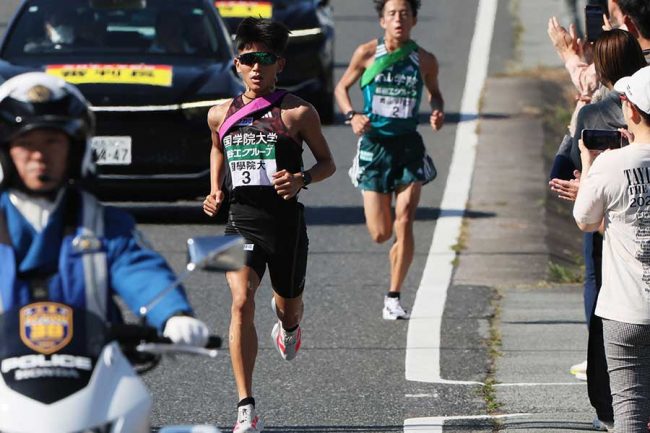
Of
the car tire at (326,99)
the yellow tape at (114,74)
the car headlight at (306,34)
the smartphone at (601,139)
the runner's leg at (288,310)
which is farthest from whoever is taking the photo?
the car tire at (326,99)

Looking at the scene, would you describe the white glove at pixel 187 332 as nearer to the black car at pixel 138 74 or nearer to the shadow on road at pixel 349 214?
the black car at pixel 138 74

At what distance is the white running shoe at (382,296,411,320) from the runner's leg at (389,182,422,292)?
0.65 ft

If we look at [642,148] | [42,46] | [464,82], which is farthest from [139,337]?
[464,82]

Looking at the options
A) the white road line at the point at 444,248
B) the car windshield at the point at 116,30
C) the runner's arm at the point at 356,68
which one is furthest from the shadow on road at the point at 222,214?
the runner's arm at the point at 356,68

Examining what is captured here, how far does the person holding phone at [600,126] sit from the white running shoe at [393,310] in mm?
2959

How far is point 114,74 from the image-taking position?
13586 millimetres

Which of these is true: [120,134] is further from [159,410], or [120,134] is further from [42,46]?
[159,410]

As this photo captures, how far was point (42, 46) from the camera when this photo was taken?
14227mm

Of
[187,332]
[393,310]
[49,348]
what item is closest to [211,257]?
[187,332]

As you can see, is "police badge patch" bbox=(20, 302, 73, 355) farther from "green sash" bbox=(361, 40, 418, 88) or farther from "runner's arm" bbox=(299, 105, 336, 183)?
"green sash" bbox=(361, 40, 418, 88)

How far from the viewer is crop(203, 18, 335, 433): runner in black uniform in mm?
8109

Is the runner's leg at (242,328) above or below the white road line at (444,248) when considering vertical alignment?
above

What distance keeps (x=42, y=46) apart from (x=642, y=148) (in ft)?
28.2

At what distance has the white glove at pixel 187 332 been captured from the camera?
461 cm
